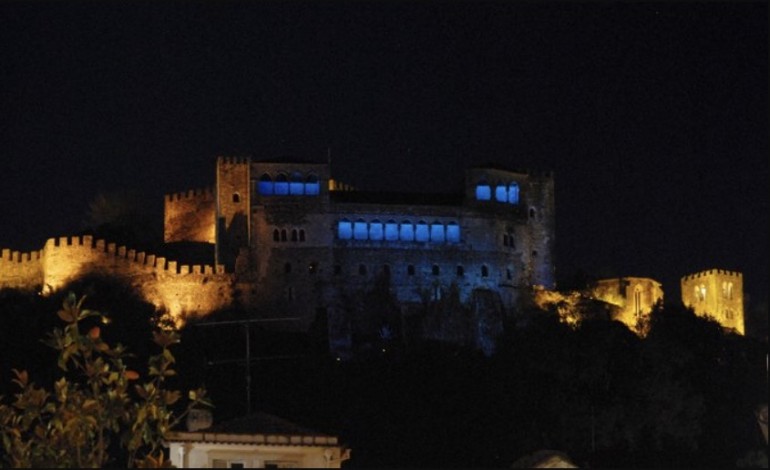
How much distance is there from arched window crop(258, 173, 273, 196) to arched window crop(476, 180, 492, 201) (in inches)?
373

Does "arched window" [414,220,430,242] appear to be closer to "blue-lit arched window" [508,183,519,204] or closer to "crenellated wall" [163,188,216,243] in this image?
"blue-lit arched window" [508,183,519,204]

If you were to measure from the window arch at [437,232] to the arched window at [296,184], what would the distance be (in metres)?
5.95

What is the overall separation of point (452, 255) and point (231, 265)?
31.8ft

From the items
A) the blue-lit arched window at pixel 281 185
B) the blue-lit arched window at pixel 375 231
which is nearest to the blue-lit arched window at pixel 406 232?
the blue-lit arched window at pixel 375 231

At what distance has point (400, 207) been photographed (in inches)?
2881

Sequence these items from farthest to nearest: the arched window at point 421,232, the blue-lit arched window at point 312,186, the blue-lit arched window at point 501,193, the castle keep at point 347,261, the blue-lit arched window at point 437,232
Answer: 1. the blue-lit arched window at point 501,193
2. the blue-lit arched window at point 437,232
3. the arched window at point 421,232
4. the blue-lit arched window at point 312,186
5. the castle keep at point 347,261

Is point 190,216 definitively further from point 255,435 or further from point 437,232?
point 255,435

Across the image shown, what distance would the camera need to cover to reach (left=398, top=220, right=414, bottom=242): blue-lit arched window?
2862 inches

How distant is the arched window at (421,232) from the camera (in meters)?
72.9

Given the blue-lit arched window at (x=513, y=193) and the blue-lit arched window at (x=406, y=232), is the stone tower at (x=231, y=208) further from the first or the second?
the blue-lit arched window at (x=513, y=193)

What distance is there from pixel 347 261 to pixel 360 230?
1690 millimetres

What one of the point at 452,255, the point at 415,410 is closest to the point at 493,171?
the point at 452,255

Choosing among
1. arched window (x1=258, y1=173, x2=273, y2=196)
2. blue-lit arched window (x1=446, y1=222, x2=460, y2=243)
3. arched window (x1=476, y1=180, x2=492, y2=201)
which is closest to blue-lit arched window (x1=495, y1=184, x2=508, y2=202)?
arched window (x1=476, y1=180, x2=492, y2=201)

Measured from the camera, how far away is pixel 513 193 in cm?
7581
